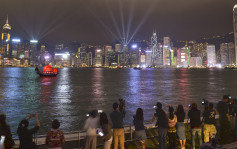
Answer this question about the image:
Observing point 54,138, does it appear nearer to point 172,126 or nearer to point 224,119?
point 172,126

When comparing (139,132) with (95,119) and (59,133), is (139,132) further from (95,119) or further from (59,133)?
(59,133)

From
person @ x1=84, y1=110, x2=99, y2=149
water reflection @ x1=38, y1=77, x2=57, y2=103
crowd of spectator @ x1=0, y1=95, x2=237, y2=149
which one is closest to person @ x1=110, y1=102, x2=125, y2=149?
crowd of spectator @ x1=0, y1=95, x2=237, y2=149

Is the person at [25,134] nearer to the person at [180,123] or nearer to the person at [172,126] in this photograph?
the person at [172,126]

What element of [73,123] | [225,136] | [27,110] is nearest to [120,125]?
[225,136]

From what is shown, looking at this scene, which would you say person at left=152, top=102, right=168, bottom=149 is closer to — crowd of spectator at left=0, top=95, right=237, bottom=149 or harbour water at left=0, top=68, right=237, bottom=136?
crowd of spectator at left=0, top=95, right=237, bottom=149

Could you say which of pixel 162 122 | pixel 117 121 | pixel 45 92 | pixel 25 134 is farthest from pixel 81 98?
pixel 25 134

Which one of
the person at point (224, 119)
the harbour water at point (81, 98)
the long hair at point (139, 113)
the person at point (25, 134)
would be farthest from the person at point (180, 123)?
the harbour water at point (81, 98)

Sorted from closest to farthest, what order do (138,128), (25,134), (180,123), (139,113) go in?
(25,134) < (139,113) < (138,128) < (180,123)

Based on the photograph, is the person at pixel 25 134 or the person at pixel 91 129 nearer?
the person at pixel 25 134

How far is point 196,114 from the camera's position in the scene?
701 centimetres

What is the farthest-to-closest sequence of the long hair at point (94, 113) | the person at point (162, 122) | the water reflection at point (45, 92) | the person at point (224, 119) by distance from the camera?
1. the water reflection at point (45, 92)
2. the person at point (224, 119)
3. the person at point (162, 122)
4. the long hair at point (94, 113)

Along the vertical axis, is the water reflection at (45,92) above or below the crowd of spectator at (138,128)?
below

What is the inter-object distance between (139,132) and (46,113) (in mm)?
16483

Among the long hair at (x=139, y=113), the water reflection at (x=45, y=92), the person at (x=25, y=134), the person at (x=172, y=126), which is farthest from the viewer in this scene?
the water reflection at (x=45, y=92)
